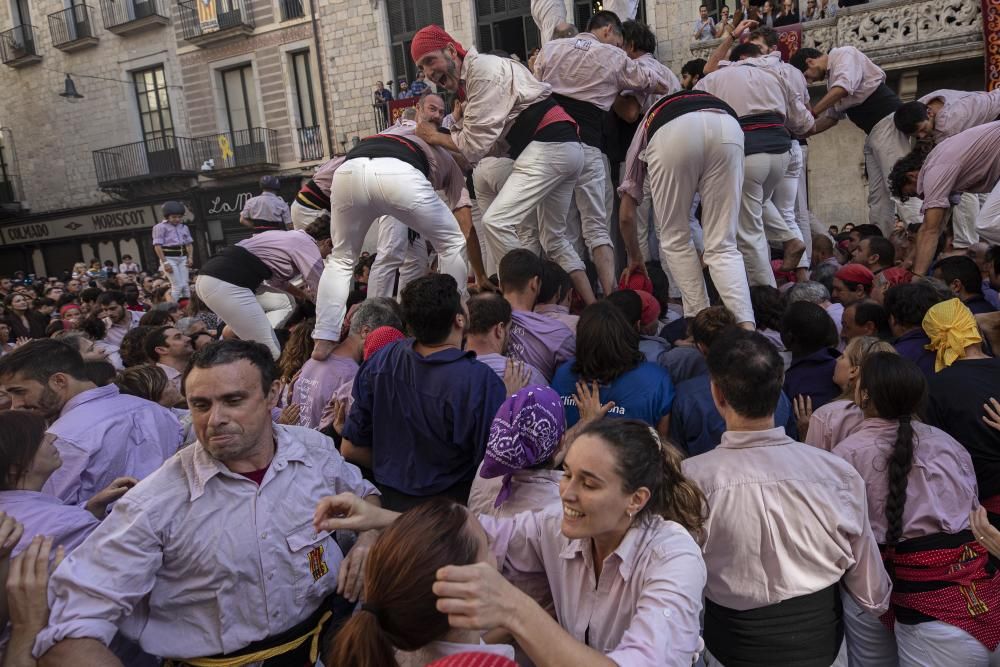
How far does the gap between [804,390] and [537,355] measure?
50.6 inches

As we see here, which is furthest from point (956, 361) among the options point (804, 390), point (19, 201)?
point (19, 201)

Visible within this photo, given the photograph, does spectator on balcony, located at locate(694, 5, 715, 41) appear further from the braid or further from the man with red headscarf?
the braid

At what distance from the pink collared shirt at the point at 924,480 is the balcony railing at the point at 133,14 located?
24.0 metres

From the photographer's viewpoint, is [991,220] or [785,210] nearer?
[991,220]

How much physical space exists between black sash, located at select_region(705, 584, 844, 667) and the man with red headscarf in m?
3.00

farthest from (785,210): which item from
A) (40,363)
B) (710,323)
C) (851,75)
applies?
(40,363)

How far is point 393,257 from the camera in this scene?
218 inches

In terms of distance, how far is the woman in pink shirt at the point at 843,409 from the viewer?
2539 mm

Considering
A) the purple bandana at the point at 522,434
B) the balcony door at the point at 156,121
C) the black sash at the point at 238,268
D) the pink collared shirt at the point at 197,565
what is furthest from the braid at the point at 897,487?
the balcony door at the point at 156,121

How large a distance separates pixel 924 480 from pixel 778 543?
2.23 feet

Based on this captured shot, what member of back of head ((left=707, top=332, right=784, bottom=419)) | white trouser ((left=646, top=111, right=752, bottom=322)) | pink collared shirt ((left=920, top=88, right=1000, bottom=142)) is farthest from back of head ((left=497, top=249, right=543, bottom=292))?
pink collared shirt ((left=920, top=88, right=1000, bottom=142))

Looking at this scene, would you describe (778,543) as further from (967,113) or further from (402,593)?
(967,113)

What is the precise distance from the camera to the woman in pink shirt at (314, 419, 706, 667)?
4.32 feet

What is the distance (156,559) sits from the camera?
1.82m
